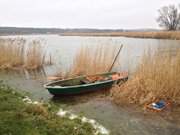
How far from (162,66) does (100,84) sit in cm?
226

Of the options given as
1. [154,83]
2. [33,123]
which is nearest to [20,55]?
[154,83]

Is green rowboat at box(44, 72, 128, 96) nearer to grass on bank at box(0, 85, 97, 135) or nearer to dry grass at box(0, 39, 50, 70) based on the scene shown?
grass on bank at box(0, 85, 97, 135)

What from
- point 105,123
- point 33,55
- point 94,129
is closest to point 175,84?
point 105,123

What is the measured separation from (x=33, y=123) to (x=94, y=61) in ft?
21.6

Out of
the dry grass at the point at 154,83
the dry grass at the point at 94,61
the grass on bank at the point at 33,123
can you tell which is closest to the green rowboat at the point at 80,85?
the dry grass at the point at 94,61

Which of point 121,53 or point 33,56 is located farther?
point 121,53

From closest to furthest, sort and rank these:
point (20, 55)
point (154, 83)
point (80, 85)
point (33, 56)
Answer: point (154, 83), point (80, 85), point (33, 56), point (20, 55)

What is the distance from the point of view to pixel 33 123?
4484 mm

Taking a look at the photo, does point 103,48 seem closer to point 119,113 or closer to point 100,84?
point 100,84

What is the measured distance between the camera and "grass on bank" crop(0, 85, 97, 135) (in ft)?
13.7

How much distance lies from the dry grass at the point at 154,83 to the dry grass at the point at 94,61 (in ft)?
10.0

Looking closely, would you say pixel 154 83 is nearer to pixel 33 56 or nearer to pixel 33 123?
pixel 33 123

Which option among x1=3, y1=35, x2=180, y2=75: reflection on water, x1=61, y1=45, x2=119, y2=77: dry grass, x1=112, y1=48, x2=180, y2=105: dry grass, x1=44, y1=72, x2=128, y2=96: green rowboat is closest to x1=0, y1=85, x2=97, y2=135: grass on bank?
x1=112, y1=48, x2=180, y2=105: dry grass

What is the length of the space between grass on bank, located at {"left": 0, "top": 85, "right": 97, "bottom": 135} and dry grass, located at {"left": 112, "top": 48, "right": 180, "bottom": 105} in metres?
2.58
